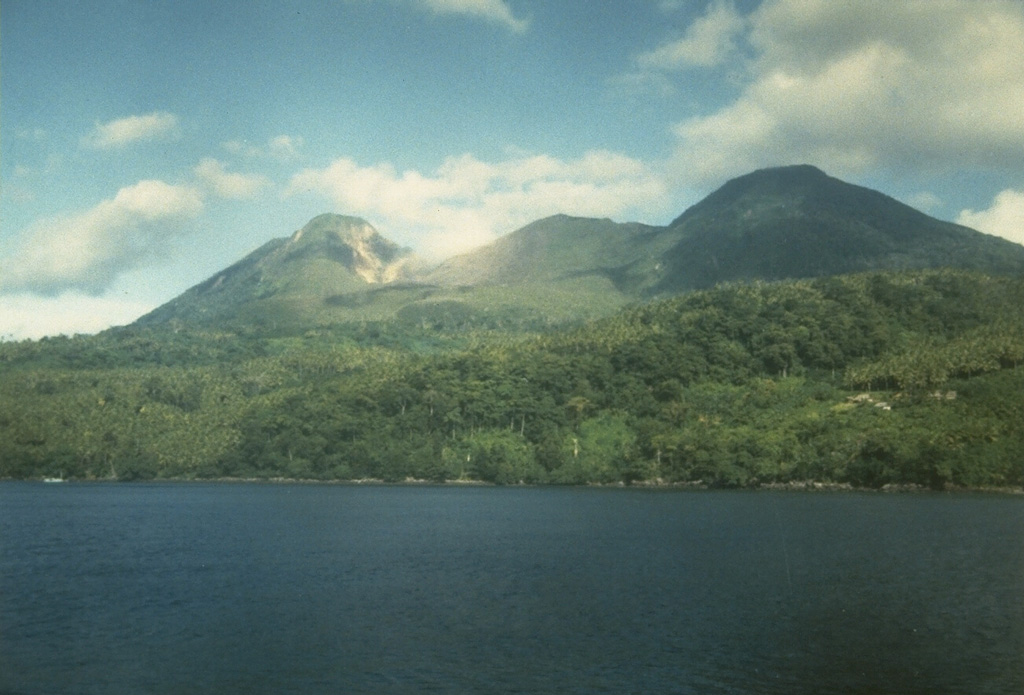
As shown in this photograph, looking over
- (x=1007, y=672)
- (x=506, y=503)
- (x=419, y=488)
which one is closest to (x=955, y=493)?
(x=506, y=503)

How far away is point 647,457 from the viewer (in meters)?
166

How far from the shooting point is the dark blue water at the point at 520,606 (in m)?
34.9

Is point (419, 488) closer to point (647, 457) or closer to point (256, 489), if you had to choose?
point (256, 489)

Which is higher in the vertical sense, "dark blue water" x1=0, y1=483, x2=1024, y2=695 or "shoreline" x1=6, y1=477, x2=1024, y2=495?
"dark blue water" x1=0, y1=483, x2=1024, y2=695

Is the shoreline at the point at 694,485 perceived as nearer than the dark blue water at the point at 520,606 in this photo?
→ No

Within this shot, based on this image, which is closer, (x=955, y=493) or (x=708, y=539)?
(x=708, y=539)

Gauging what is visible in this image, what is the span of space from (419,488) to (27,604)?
403ft

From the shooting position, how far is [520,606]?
48562mm

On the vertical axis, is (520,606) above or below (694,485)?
above

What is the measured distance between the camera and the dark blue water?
34.9m

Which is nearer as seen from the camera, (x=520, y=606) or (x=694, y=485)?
(x=520, y=606)

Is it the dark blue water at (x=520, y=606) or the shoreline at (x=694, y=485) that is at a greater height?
the dark blue water at (x=520, y=606)

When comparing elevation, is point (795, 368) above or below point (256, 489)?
above

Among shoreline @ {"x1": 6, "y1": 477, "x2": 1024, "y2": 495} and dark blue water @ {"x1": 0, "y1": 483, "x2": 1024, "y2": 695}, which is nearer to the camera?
dark blue water @ {"x1": 0, "y1": 483, "x2": 1024, "y2": 695}
